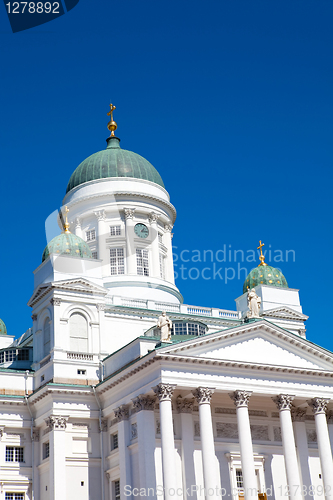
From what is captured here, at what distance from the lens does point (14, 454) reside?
45.7m

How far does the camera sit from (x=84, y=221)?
59.9m

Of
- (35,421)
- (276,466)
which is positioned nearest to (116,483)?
(35,421)

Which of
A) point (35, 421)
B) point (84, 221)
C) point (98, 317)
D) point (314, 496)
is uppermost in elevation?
point (84, 221)

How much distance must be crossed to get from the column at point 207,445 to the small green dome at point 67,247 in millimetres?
14192

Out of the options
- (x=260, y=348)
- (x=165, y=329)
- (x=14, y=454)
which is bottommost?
(x=14, y=454)

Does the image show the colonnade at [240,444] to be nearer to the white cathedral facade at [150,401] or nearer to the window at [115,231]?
the white cathedral facade at [150,401]

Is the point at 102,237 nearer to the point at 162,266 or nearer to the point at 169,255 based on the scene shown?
the point at 162,266

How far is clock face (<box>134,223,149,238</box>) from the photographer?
58500 millimetres

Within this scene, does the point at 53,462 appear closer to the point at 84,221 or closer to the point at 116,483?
the point at 116,483

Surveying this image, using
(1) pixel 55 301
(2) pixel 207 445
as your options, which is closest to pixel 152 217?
(1) pixel 55 301

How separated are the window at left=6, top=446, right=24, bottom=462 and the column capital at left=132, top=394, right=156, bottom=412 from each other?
9498mm

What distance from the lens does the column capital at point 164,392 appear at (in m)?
39.5

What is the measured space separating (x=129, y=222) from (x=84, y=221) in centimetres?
413

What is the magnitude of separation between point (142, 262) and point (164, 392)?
19.8 metres
